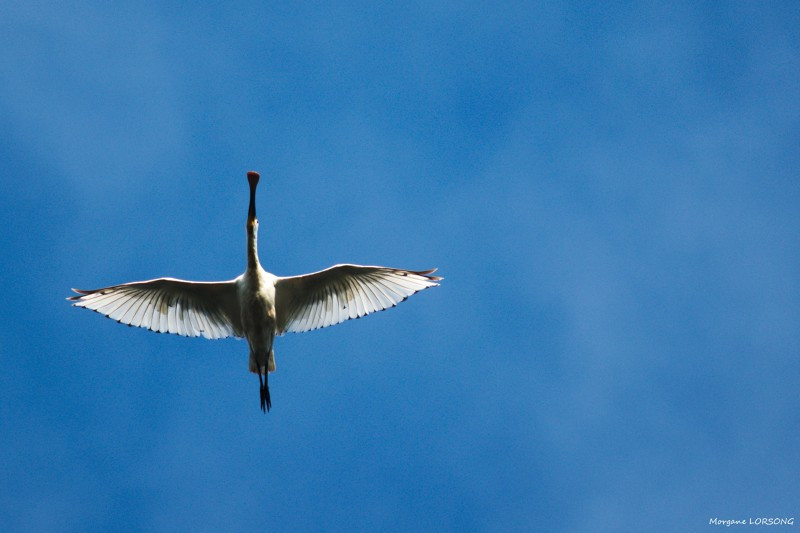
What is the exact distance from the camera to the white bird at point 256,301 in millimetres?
12094

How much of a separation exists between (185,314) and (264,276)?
1.61m

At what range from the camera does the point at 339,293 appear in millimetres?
12773

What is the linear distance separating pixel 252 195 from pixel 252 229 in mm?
774

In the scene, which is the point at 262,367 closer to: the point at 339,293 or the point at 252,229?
the point at 339,293

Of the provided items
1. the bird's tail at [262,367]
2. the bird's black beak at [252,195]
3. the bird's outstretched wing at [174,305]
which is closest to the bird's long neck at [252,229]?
the bird's black beak at [252,195]

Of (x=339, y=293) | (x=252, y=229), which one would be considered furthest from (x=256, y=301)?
(x=339, y=293)

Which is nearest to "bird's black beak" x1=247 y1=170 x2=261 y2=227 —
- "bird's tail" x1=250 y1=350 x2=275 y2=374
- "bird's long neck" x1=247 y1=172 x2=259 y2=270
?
"bird's long neck" x1=247 y1=172 x2=259 y2=270

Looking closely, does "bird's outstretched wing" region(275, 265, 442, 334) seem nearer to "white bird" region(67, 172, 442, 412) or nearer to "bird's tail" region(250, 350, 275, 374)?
"white bird" region(67, 172, 442, 412)

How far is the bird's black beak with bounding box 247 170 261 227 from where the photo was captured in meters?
12.6

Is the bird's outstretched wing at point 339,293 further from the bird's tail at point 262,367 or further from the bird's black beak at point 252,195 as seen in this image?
the bird's black beak at point 252,195

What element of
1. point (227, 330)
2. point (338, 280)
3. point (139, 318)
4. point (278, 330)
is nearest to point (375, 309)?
point (338, 280)

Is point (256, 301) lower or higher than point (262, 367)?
higher

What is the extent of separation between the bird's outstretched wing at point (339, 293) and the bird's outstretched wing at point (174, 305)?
2.66ft

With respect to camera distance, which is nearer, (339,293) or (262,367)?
(262,367)
